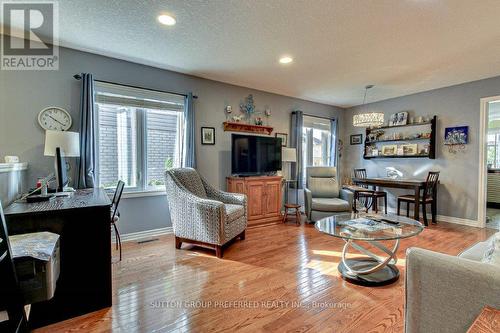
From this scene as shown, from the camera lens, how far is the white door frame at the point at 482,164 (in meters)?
4.14

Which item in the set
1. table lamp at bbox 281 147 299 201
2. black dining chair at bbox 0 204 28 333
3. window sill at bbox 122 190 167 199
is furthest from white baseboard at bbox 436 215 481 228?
black dining chair at bbox 0 204 28 333

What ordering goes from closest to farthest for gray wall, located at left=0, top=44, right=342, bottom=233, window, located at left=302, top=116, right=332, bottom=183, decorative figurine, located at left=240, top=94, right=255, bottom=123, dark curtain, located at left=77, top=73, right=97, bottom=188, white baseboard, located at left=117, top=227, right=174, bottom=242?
gray wall, located at left=0, top=44, right=342, bottom=233 < dark curtain, located at left=77, top=73, right=97, bottom=188 < white baseboard, located at left=117, top=227, right=174, bottom=242 < decorative figurine, located at left=240, top=94, right=255, bottom=123 < window, located at left=302, top=116, right=332, bottom=183

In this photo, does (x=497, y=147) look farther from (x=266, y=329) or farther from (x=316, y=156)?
(x=266, y=329)

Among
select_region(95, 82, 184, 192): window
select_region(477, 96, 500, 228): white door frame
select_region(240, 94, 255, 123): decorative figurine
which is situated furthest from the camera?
select_region(240, 94, 255, 123): decorative figurine

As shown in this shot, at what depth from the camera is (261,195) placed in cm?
434

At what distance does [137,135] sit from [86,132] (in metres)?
0.68

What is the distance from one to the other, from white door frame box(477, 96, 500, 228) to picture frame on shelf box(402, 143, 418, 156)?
981 mm

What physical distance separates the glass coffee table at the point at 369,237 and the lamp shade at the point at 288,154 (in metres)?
2.14

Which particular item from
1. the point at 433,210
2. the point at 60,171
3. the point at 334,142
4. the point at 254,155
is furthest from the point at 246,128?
the point at 433,210

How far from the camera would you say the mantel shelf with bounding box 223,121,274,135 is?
14.5 ft

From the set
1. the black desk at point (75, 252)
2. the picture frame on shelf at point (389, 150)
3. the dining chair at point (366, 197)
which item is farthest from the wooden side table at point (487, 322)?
the picture frame on shelf at point (389, 150)

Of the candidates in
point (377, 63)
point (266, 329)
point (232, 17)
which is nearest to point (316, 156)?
point (377, 63)

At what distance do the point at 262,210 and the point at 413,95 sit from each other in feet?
12.6

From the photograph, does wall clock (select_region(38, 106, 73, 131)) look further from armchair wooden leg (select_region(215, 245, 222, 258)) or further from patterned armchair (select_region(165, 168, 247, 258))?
armchair wooden leg (select_region(215, 245, 222, 258))
